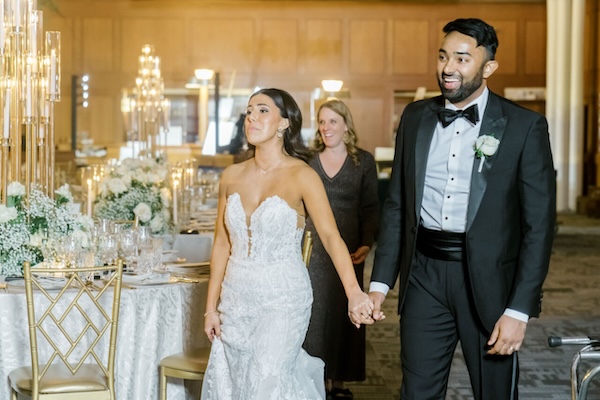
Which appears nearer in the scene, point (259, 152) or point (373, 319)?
point (373, 319)

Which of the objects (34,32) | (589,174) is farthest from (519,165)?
(589,174)

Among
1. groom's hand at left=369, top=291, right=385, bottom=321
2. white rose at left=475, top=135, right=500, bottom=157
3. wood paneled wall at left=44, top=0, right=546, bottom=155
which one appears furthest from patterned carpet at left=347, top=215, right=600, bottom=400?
wood paneled wall at left=44, top=0, right=546, bottom=155

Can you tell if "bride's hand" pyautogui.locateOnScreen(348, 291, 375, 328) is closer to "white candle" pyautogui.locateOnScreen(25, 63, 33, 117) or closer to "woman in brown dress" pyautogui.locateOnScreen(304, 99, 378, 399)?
"woman in brown dress" pyautogui.locateOnScreen(304, 99, 378, 399)

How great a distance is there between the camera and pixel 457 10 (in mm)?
22453

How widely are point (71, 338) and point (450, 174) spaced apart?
6.43ft

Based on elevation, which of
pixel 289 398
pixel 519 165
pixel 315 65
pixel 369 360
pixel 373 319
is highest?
pixel 315 65

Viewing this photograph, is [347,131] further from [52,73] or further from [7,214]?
[7,214]

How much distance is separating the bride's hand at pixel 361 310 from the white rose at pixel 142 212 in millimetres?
3665

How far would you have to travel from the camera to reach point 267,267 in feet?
13.3

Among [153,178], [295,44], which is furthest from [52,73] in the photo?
[295,44]

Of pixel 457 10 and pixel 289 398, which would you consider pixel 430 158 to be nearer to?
pixel 289 398

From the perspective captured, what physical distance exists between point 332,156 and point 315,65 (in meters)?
16.4

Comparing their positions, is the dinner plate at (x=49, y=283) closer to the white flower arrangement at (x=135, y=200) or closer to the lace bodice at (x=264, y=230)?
the lace bodice at (x=264, y=230)

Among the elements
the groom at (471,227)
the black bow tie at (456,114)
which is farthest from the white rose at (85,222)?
the black bow tie at (456,114)
